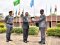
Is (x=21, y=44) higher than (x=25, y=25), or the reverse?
(x=25, y=25)

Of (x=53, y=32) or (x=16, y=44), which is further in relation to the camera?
(x=53, y=32)

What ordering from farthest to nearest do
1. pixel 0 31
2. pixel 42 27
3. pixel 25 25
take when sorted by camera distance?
pixel 0 31, pixel 25 25, pixel 42 27

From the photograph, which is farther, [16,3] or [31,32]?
[16,3]

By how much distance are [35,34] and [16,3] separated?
7683mm

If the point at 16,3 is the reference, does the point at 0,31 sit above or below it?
below

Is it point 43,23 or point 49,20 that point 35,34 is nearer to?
point 43,23

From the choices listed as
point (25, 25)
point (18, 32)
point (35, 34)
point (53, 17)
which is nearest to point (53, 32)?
point (35, 34)

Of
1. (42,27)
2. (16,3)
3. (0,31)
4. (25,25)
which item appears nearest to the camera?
(42,27)

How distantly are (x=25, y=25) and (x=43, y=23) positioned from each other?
134 cm

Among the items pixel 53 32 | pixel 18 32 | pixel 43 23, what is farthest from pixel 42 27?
pixel 18 32

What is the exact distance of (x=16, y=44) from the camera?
15.0 metres

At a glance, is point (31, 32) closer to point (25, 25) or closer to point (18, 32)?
point (18, 32)

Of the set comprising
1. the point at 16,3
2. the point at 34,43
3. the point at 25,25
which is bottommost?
the point at 34,43

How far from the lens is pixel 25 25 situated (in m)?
15.5
